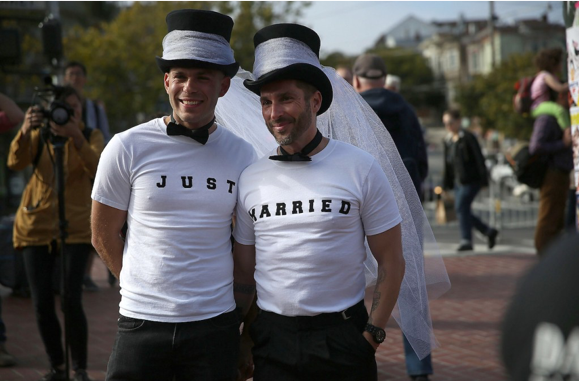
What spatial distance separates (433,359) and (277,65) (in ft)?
11.9

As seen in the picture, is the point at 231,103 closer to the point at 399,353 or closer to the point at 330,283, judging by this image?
the point at 330,283

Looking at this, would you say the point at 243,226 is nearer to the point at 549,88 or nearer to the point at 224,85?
the point at 224,85

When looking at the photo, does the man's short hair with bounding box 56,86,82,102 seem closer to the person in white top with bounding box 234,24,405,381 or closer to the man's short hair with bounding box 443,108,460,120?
the person in white top with bounding box 234,24,405,381

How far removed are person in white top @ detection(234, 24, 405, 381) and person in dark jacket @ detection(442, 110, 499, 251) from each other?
7.94m

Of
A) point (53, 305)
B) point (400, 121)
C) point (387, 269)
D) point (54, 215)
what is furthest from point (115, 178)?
point (400, 121)

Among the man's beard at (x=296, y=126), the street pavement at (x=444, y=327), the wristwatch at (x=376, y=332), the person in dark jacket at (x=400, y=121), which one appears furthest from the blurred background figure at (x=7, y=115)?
the wristwatch at (x=376, y=332)

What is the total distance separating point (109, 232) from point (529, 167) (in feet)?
18.2

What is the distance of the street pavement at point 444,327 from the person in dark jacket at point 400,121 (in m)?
0.37

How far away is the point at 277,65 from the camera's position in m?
2.83

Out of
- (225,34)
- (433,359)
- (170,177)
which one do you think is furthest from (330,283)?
(433,359)

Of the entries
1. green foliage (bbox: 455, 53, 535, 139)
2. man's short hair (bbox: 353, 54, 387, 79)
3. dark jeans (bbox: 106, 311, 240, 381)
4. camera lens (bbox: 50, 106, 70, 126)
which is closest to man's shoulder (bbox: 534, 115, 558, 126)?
man's short hair (bbox: 353, 54, 387, 79)

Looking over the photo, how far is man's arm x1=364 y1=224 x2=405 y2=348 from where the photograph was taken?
9.44 feet

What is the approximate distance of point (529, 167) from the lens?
7602mm

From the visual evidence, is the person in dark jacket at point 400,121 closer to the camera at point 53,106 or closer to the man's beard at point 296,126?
the camera at point 53,106
